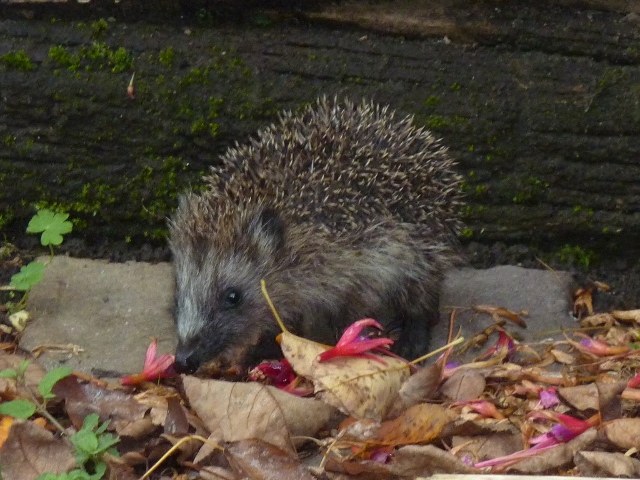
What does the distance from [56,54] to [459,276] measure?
248 cm

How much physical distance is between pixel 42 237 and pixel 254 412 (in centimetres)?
167

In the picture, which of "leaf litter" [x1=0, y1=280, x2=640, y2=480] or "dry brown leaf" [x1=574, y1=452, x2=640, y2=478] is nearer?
"dry brown leaf" [x1=574, y1=452, x2=640, y2=478]

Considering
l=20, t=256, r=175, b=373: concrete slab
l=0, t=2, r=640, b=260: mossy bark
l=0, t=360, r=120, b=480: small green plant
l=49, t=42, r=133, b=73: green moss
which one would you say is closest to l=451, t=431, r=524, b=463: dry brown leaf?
l=0, t=360, r=120, b=480: small green plant

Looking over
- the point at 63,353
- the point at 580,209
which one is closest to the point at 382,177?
the point at 580,209

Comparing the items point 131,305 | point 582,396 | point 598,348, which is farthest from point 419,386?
point 131,305

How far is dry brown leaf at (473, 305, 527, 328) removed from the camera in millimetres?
4246

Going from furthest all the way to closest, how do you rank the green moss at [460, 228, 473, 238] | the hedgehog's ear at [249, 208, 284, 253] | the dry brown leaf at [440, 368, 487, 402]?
the green moss at [460, 228, 473, 238], the hedgehog's ear at [249, 208, 284, 253], the dry brown leaf at [440, 368, 487, 402]

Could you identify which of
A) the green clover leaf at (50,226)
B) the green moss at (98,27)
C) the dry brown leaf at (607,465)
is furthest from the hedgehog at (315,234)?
the dry brown leaf at (607,465)

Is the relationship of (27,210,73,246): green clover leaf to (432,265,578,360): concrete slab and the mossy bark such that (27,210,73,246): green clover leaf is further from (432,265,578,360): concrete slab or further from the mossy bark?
(432,265,578,360): concrete slab

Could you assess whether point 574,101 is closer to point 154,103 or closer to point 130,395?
point 154,103

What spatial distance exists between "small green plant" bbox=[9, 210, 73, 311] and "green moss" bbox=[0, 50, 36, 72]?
2.40 feet

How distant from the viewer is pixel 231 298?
3953 millimetres

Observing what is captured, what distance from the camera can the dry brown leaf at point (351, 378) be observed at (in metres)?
3.21

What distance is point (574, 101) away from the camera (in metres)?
4.36
